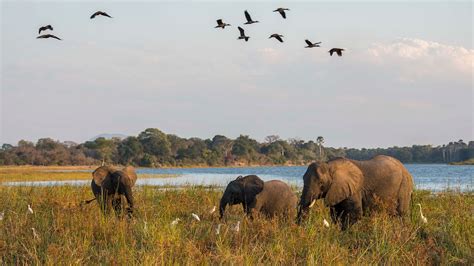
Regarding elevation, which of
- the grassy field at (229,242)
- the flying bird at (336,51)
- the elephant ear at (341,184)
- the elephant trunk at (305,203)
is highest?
the flying bird at (336,51)

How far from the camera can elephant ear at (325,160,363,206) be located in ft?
34.3

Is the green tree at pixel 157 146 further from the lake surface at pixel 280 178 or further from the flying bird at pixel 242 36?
the flying bird at pixel 242 36

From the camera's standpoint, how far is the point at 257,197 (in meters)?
12.6

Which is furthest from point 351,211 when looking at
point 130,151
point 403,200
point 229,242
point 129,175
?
point 130,151

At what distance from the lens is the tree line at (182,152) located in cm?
7252

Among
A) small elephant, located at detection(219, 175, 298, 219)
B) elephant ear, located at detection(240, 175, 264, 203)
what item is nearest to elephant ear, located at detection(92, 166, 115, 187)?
small elephant, located at detection(219, 175, 298, 219)

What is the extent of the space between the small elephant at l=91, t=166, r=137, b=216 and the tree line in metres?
54.7

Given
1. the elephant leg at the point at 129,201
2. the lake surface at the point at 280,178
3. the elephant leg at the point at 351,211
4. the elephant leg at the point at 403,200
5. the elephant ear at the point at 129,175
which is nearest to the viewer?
the elephant leg at the point at 351,211

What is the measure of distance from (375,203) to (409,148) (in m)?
105

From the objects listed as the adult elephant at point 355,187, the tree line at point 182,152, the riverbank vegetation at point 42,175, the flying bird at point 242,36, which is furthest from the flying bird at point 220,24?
the tree line at point 182,152

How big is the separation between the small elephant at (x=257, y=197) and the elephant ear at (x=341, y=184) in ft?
6.74

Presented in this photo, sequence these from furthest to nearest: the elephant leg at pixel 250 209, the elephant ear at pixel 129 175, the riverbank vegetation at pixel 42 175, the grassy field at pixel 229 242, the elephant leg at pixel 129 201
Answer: the riverbank vegetation at pixel 42 175
the elephant ear at pixel 129 175
the elephant leg at pixel 129 201
the elephant leg at pixel 250 209
the grassy field at pixel 229 242

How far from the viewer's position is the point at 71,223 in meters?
9.95

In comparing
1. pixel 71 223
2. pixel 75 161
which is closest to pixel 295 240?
pixel 71 223
